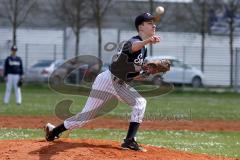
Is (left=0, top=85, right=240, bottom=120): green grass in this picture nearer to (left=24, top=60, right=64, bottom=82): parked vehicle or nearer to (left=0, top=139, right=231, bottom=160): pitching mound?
(left=0, top=139, right=231, bottom=160): pitching mound

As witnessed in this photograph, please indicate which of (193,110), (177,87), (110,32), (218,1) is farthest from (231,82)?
(193,110)

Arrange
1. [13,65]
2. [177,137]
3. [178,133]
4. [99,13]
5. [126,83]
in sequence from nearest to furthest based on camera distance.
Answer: [126,83] → [177,137] → [178,133] → [13,65] → [99,13]

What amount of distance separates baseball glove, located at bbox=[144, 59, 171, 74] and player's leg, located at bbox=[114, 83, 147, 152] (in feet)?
1.36

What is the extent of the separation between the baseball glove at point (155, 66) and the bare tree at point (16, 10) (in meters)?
28.7

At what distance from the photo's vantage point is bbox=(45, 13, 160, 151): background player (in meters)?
8.98

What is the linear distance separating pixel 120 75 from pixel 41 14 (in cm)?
3480

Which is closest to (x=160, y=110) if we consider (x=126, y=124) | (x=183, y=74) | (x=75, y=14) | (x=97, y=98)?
(x=126, y=124)

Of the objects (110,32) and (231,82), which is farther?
(110,32)

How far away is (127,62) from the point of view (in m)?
9.07

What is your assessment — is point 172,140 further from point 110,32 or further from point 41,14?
point 41,14

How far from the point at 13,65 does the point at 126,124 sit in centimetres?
677

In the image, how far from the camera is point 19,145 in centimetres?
906

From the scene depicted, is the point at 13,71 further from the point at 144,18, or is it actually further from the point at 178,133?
the point at 144,18

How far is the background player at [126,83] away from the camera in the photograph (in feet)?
29.5
